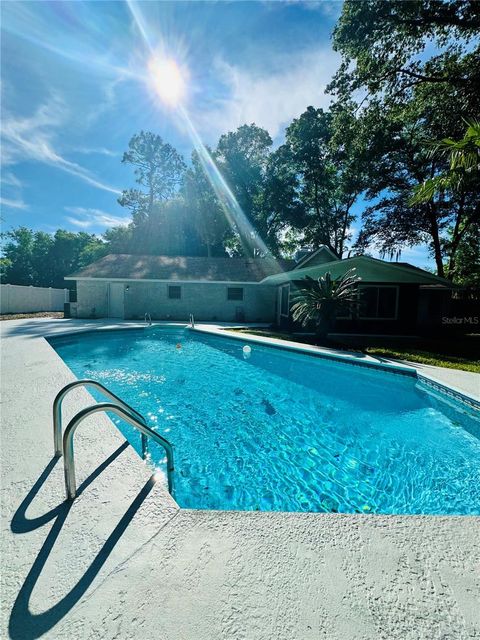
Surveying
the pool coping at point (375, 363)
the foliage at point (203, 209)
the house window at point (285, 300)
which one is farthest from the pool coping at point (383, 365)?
the foliage at point (203, 209)

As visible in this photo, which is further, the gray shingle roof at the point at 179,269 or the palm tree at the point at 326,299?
the gray shingle roof at the point at 179,269

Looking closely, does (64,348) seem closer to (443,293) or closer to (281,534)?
(281,534)

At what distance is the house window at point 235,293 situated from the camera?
1834 cm

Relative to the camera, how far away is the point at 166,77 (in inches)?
405

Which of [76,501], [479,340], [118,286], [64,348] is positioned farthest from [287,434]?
[118,286]

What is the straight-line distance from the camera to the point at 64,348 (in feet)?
35.3

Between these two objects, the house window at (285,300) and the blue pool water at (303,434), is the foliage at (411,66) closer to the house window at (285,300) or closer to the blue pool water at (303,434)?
the house window at (285,300)

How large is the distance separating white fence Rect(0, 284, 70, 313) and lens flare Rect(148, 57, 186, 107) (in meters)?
14.9

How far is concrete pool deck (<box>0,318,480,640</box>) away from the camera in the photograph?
4.95 ft

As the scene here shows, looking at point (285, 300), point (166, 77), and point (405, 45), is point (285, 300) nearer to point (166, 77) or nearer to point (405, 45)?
point (166, 77)

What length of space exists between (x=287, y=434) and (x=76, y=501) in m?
3.38

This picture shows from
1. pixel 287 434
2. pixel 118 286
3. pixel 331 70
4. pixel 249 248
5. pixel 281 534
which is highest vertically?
pixel 331 70

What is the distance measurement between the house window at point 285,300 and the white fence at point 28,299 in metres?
15.4

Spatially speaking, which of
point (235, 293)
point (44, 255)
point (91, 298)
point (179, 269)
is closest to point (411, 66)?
point (235, 293)
